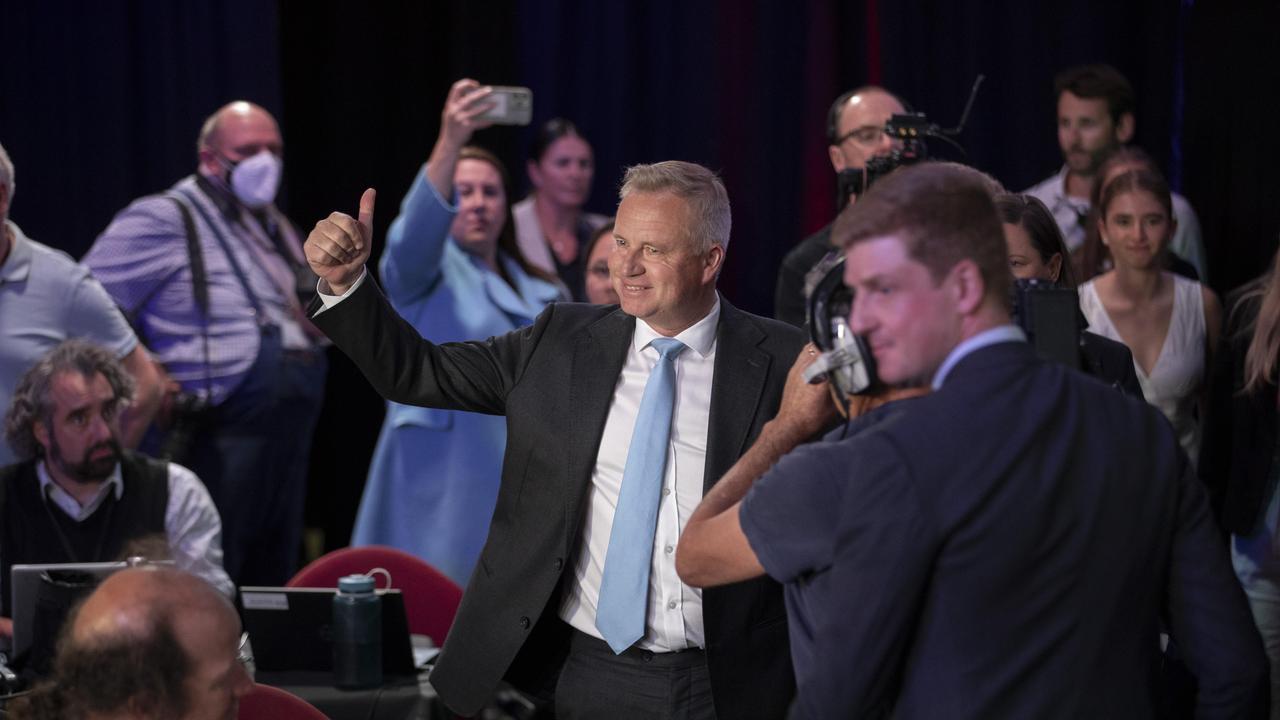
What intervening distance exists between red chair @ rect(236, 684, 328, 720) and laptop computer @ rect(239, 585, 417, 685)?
0.40 metres

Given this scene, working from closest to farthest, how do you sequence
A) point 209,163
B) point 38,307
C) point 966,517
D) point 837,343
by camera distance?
point 966,517 → point 837,343 → point 38,307 → point 209,163

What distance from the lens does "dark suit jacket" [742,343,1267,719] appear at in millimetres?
1536

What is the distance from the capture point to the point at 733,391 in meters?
2.44

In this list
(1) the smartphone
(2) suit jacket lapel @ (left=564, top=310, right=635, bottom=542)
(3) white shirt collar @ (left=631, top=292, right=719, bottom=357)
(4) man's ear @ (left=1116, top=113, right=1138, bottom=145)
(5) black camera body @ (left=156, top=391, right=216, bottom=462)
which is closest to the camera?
(2) suit jacket lapel @ (left=564, top=310, right=635, bottom=542)

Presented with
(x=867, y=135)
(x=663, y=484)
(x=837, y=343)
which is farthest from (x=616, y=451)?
(x=867, y=135)

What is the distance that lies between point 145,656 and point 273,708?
0.68 meters

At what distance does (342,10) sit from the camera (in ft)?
19.2

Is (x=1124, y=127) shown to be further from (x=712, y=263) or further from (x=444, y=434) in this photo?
(x=712, y=263)

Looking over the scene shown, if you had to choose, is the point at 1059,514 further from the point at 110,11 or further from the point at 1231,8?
the point at 110,11

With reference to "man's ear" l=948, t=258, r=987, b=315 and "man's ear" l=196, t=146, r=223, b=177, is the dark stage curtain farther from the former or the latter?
"man's ear" l=948, t=258, r=987, b=315

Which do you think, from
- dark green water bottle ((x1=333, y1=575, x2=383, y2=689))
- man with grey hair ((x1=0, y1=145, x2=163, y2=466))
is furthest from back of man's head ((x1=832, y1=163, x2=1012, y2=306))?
man with grey hair ((x1=0, y1=145, x2=163, y2=466))

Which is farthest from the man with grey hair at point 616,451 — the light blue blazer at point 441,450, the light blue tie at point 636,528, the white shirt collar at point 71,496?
the light blue blazer at point 441,450

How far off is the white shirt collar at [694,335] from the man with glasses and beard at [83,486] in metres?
1.35

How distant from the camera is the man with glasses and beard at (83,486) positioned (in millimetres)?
3309
